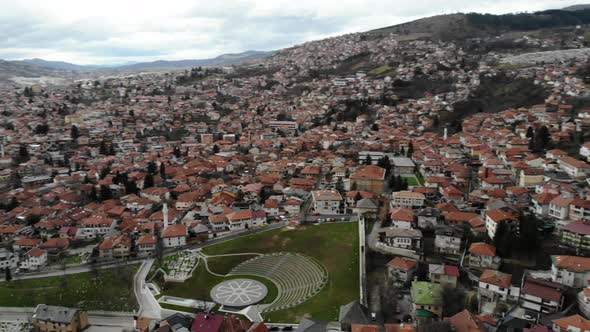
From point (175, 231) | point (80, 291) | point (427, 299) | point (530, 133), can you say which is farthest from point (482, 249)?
point (530, 133)

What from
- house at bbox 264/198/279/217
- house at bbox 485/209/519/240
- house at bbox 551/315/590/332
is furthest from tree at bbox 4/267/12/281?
house at bbox 551/315/590/332

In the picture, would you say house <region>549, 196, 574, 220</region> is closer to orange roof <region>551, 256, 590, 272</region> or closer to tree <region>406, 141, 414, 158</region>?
orange roof <region>551, 256, 590, 272</region>

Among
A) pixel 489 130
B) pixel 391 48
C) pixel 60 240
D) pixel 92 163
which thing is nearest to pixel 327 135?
pixel 489 130

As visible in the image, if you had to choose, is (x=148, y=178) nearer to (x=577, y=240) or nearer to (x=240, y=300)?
(x=240, y=300)

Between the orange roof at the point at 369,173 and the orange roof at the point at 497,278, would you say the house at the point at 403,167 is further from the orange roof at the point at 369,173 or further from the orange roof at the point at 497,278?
the orange roof at the point at 497,278

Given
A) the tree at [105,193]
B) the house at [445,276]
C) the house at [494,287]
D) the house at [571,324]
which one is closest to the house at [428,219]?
the house at [445,276]

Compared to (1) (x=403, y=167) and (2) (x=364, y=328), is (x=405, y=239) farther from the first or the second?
(1) (x=403, y=167)
